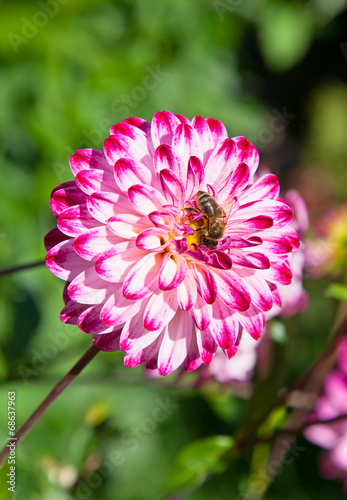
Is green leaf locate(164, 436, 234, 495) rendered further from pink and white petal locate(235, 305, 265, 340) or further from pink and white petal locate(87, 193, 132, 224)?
pink and white petal locate(87, 193, 132, 224)

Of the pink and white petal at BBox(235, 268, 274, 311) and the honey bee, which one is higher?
the honey bee

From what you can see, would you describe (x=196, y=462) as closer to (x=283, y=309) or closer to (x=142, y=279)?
(x=283, y=309)

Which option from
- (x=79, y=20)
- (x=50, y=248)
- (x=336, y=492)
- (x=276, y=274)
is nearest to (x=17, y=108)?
(x=79, y=20)

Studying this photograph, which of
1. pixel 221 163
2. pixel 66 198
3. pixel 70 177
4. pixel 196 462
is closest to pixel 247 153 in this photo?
pixel 221 163

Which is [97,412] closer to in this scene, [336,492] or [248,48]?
[336,492]

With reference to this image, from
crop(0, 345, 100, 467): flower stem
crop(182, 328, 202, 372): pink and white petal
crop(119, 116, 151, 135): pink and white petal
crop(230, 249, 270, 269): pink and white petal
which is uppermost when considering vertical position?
crop(119, 116, 151, 135): pink and white petal

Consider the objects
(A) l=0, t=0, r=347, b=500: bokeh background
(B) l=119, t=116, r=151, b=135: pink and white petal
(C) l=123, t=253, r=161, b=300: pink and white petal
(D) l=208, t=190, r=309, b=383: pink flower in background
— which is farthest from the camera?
(A) l=0, t=0, r=347, b=500: bokeh background

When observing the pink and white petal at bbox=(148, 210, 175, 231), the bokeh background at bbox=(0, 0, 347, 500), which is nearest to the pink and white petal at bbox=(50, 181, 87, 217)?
the pink and white petal at bbox=(148, 210, 175, 231)
